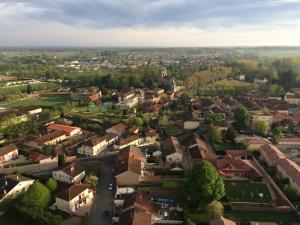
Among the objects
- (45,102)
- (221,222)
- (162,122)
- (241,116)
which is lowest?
(45,102)

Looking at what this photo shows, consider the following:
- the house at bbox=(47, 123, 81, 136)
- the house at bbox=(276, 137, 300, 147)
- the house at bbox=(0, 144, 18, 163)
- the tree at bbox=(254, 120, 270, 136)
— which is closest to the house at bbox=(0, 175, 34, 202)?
the house at bbox=(0, 144, 18, 163)


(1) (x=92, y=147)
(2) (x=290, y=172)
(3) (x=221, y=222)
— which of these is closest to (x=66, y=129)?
(1) (x=92, y=147)

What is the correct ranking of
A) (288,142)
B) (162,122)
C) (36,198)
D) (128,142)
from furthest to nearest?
(162,122) < (288,142) < (128,142) < (36,198)

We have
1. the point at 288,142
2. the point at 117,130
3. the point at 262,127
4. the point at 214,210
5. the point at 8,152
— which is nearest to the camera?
the point at 214,210

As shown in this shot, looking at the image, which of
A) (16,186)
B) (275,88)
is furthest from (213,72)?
(16,186)

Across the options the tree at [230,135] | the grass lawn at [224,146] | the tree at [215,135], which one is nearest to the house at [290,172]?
the grass lawn at [224,146]

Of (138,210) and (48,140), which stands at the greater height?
(138,210)

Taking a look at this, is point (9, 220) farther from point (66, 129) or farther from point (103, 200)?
point (66, 129)

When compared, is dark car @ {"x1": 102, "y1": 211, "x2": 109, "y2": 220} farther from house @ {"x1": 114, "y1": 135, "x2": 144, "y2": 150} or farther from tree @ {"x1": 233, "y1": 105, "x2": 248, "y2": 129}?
tree @ {"x1": 233, "y1": 105, "x2": 248, "y2": 129}
